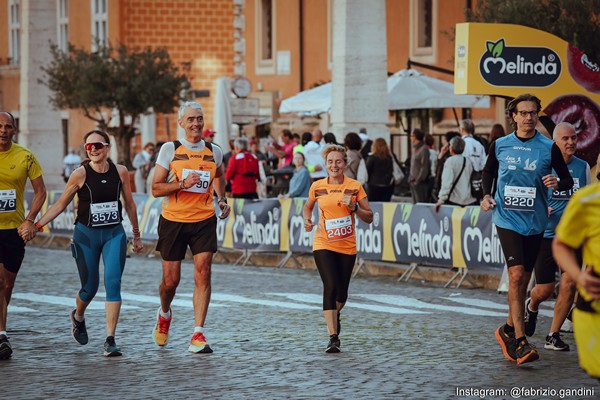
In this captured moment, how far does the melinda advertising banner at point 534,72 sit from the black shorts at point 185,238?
7.15 metres

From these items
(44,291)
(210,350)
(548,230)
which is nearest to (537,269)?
(548,230)

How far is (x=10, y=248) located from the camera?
12.3 metres

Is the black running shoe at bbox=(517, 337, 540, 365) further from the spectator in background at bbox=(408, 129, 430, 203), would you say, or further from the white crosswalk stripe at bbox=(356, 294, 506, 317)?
the spectator in background at bbox=(408, 129, 430, 203)

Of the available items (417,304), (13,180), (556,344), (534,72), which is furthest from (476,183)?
(13,180)

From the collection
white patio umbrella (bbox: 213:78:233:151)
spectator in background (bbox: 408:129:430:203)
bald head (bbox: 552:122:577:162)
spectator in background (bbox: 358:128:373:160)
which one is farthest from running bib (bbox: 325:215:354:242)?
white patio umbrella (bbox: 213:78:233:151)

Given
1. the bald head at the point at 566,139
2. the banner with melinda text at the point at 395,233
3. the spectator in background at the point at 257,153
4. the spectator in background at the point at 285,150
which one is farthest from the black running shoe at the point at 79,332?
the spectator in background at the point at 257,153

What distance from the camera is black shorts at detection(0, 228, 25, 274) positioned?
484 inches

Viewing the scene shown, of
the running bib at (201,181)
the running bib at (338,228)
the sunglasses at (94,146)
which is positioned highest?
the sunglasses at (94,146)

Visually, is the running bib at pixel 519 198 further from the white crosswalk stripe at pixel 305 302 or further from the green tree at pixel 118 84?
the green tree at pixel 118 84

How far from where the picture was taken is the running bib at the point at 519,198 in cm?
1167

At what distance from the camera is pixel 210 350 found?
1214cm

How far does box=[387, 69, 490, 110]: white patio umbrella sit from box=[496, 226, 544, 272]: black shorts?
52.2ft

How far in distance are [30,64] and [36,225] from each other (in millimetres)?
23652

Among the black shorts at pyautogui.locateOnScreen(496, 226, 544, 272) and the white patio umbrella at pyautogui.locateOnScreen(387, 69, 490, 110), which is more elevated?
the white patio umbrella at pyautogui.locateOnScreen(387, 69, 490, 110)
